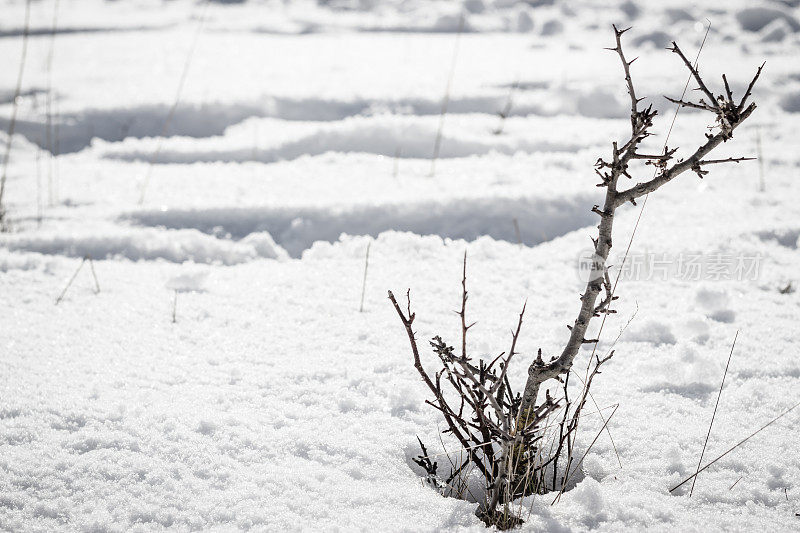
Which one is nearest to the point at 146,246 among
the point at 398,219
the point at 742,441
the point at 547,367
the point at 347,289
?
the point at 347,289

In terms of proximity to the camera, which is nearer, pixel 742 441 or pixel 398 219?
pixel 742 441

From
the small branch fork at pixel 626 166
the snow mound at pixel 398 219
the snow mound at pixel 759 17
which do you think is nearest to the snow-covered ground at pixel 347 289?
the snow mound at pixel 398 219

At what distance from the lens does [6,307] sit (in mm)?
2199

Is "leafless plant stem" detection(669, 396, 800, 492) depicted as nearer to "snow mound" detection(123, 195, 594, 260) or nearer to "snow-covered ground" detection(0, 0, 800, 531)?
"snow-covered ground" detection(0, 0, 800, 531)

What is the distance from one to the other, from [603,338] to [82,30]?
313 inches

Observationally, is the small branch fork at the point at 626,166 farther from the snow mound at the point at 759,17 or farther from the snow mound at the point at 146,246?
the snow mound at the point at 759,17

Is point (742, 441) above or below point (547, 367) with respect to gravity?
below

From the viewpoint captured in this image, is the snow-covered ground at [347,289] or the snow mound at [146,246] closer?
the snow-covered ground at [347,289]

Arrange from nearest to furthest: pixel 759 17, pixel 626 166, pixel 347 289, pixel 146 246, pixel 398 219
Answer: pixel 626 166, pixel 347 289, pixel 146 246, pixel 398 219, pixel 759 17

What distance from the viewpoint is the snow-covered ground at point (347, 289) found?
56.7 inches

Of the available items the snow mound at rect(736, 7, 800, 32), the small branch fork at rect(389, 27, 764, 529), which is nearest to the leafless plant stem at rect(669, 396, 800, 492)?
the small branch fork at rect(389, 27, 764, 529)

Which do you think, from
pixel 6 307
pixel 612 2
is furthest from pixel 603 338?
pixel 612 2

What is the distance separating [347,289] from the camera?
2.42 metres

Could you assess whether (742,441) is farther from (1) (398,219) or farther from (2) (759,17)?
(2) (759,17)
